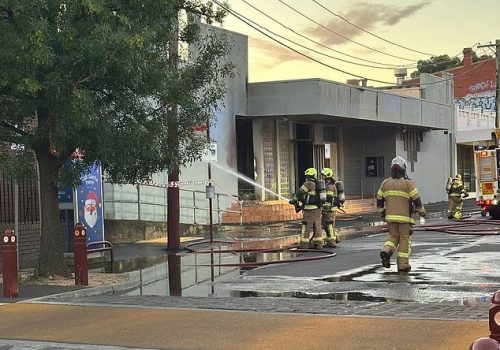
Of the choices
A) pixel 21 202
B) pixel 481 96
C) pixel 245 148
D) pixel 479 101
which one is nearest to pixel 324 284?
pixel 21 202

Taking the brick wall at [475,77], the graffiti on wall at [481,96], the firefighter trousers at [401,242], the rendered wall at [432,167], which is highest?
the brick wall at [475,77]

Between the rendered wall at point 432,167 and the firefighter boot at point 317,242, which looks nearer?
the firefighter boot at point 317,242

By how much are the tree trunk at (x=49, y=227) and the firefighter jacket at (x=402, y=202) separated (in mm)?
5642

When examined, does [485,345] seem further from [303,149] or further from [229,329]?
[303,149]

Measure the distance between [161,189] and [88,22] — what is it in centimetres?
1251

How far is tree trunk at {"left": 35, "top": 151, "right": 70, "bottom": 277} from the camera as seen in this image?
11203 mm

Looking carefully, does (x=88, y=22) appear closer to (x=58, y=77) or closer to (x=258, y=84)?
(x=58, y=77)

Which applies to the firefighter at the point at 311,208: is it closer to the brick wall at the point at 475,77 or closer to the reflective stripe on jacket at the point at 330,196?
the reflective stripe on jacket at the point at 330,196

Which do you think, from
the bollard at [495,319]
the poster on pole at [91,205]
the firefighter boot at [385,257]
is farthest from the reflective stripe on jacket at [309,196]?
the bollard at [495,319]

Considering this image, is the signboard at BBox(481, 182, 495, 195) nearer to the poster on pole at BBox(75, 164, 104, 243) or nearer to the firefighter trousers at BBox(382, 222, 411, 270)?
the firefighter trousers at BBox(382, 222, 411, 270)

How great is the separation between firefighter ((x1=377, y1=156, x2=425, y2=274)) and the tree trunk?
18.3 ft

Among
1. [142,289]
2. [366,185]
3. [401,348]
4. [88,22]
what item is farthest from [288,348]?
[366,185]

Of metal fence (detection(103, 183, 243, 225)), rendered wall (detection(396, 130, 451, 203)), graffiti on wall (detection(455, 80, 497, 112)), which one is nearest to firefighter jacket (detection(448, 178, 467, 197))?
metal fence (detection(103, 183, 243, 225))

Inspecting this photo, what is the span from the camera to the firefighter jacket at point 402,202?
447 inches
